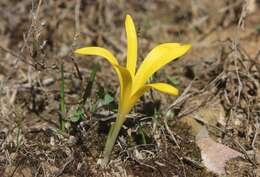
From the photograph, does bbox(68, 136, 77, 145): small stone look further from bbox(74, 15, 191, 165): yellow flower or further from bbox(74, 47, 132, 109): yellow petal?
bbox(74, 47, 132, 109): yellow petal

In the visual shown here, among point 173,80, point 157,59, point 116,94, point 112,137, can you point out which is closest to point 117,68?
point 157,59

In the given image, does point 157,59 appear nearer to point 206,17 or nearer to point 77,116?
point 77,116

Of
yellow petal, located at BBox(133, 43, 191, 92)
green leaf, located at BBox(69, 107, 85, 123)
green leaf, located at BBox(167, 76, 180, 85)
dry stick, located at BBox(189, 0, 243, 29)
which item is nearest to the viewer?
yellow petal, located at BBox(133, 43, 191, 92)

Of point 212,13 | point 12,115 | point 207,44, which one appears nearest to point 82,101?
point 12,115

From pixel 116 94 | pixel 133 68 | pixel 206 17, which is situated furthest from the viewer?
pixel 206 17

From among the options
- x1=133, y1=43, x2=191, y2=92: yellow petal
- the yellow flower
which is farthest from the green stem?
x1=133, y1=43, x2=191, y2=92: yellow petal

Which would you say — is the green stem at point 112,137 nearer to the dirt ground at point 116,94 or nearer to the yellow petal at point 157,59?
the dirt ground at point 116,94
